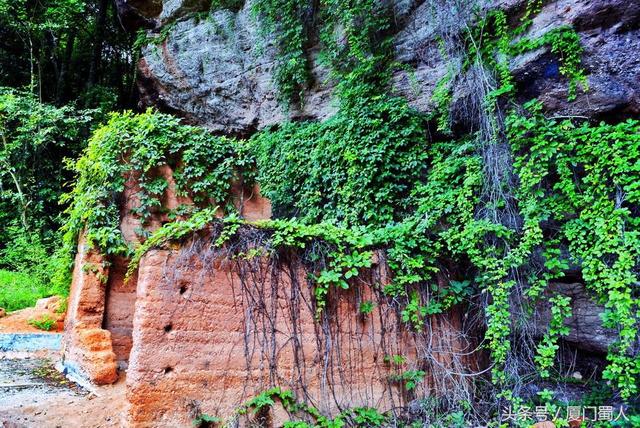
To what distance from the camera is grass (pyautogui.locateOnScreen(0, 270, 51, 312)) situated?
30.8 ft

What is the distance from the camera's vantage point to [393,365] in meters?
5.33

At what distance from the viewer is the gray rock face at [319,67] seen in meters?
5.46

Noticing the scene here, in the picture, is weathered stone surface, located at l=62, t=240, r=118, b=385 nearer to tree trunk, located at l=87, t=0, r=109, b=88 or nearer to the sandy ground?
the sandy ground

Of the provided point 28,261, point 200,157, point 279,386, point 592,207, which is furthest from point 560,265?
point 28,261

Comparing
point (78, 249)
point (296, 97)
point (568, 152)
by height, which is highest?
point (296, 97)

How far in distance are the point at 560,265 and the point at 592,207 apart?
81 centimetres

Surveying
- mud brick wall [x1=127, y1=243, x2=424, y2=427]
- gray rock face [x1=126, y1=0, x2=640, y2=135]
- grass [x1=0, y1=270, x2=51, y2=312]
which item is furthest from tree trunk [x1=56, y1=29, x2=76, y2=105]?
mud brick wall [x1=127, y1=243, x2=424, y2=427]

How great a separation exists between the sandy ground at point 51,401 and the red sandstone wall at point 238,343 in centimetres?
69

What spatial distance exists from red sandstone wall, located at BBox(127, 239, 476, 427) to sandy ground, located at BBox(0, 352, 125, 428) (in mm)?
686

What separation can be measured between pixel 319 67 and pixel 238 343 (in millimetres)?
6839

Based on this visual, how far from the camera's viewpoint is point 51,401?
497cm

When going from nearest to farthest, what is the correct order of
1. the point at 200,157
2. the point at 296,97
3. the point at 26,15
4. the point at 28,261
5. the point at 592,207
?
the point at 592,207
the point at 200,157
the point at 296,97
the point at 28,261
the point at 26,15

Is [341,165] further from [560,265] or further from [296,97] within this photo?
[560,265]

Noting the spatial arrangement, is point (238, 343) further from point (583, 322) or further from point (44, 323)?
point (44, 323)
